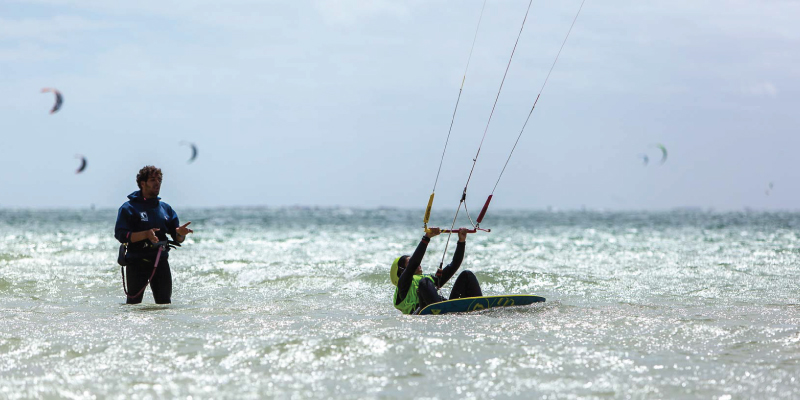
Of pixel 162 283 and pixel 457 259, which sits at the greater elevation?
pixel 457 259

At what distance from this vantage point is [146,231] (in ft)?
25.4

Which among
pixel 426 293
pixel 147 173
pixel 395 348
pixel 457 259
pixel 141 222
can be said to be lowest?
pixel 395 348

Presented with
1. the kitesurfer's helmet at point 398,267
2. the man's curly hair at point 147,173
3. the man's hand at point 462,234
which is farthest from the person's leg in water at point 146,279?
the man's hand at point 462,234

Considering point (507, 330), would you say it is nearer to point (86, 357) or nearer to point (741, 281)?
point (86, 357)

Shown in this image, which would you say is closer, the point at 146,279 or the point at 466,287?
the point at 146,279

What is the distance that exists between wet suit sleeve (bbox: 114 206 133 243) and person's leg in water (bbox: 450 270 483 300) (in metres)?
3.45

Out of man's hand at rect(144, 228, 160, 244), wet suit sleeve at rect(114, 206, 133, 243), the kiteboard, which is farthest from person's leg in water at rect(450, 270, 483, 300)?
wet suit sleeve at rect(114, 206, 133, 243)

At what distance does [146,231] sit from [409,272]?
2656 millimetres

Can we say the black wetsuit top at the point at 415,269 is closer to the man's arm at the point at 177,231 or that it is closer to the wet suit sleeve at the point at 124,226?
the man's arm at the point at 177,231

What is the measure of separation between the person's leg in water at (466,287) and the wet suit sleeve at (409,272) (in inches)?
24.6

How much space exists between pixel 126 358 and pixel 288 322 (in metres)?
1.96

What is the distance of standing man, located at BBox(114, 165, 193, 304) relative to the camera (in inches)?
306

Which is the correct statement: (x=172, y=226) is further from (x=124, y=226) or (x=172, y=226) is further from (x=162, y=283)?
(x=162, y=283)

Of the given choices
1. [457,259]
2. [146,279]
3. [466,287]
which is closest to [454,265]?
[457,259]
